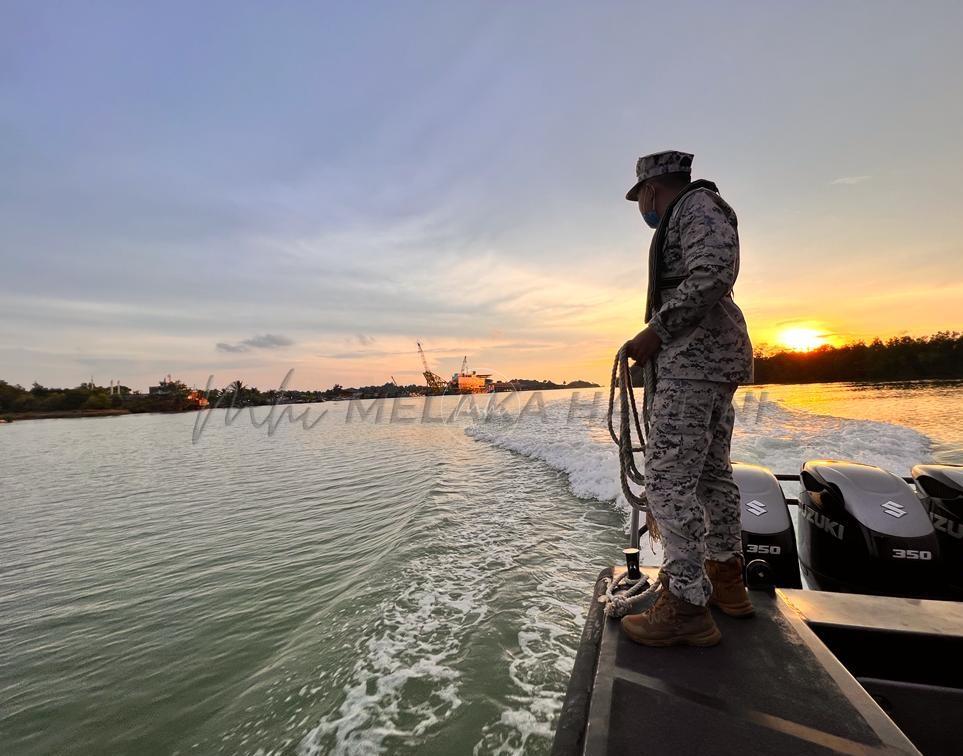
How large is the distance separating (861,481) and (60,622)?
305 inches

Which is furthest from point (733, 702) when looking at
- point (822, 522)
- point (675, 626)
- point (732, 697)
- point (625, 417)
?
point (822, 522)

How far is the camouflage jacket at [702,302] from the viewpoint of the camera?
199 cm

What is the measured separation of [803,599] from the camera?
226 centimetres

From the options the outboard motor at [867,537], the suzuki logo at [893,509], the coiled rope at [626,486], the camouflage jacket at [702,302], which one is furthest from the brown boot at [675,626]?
the suzuki logo at [893,509]

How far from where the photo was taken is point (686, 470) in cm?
209

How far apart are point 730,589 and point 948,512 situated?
1.99m

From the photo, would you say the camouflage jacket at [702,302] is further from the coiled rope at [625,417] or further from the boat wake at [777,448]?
the boat wake at [777,448]

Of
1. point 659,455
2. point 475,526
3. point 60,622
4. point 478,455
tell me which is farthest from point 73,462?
point 659,455

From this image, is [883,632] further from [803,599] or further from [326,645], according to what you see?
[326,645]

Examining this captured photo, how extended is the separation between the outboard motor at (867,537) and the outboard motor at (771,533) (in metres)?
0.23

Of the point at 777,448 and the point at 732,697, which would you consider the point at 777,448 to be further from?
the point at 732,697

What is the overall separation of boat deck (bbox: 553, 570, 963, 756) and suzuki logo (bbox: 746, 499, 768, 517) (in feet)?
3.43

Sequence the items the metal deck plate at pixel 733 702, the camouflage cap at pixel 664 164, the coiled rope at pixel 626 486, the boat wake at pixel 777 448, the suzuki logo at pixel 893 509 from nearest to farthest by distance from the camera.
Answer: the metal deck plate at pixel 733 702
the coiled rope at pixel 626 486
the camouflage cap at pixel 664 164
the suzuki logo at pixel 893 509
the boat wake at pixel 777 448

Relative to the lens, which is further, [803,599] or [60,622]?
[60,622]
